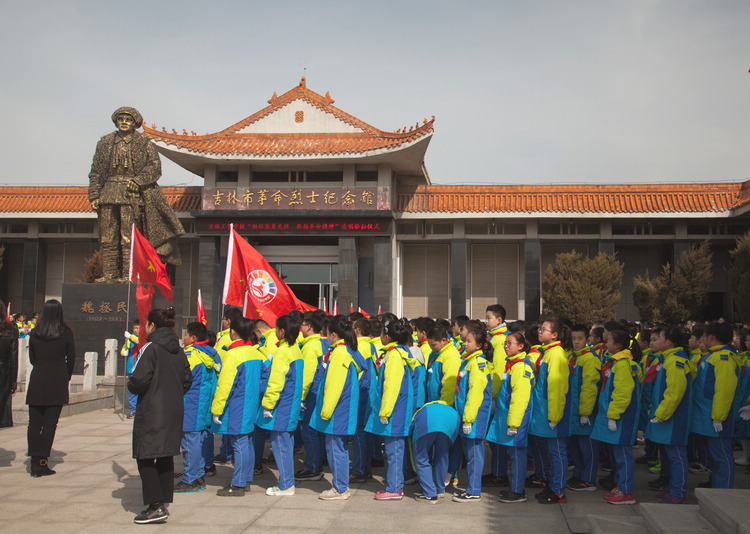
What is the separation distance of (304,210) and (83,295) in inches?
320

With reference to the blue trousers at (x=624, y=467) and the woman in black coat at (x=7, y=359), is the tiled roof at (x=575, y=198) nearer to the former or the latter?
the woman in black coat at (x=7, y=359)

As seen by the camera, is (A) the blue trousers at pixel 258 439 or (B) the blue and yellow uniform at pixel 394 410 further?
(A) the blue trousers at pixel 258 439

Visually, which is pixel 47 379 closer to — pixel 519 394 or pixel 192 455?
pixel 192 455

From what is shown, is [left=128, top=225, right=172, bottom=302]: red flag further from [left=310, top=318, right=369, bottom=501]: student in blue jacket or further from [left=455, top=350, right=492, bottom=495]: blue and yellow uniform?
[left=455, top=350, right=492, bottom=495]: blue and yellow uniform

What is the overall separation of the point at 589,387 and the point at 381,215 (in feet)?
44.0

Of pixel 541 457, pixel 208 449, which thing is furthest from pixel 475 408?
pixel 208 449

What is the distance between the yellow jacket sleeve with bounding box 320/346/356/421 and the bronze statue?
7689 mm

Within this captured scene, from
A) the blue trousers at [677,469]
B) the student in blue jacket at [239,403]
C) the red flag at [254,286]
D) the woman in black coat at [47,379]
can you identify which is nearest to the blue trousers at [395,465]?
the student in blue jacket at [239,403]

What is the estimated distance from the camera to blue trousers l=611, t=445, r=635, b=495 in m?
5.04

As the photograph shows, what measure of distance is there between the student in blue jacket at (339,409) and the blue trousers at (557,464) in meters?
1.58

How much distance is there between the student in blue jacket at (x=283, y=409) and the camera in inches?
204

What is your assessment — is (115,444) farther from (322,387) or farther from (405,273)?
(405,273)

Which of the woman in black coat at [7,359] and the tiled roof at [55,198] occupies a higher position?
the tiled roof at [55,198]

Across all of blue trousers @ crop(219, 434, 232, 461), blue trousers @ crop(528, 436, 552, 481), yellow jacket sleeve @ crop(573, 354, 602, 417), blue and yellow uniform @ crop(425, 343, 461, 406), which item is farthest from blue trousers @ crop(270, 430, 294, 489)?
yellow jacket sleeve @ crop(573, 354, 602, 417)
